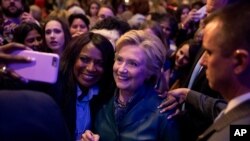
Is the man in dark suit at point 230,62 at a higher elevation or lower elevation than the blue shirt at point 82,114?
higher

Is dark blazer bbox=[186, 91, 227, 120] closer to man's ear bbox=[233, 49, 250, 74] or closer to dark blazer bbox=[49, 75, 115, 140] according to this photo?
dark blazer bbox=[49, 75, 115, 140]

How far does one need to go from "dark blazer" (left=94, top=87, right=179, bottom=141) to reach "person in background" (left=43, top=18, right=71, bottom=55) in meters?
1.35

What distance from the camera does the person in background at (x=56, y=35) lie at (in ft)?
10.9

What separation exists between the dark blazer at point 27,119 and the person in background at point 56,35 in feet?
7.27

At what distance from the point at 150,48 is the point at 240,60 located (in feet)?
2.84

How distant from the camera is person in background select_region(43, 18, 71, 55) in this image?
10.9ft

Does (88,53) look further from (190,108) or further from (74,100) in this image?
(190,108)

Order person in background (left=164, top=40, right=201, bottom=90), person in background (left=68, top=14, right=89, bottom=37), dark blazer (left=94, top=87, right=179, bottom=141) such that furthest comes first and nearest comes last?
person in background (left=68, top=14, right=89, bottom=37) < person in background (left=164, top=40, right=201, bottom=90) < dark blazer (left=94, top=87, right=179, bottom=141)

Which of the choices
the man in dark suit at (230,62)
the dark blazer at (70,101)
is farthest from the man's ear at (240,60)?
the dark blazer at (70,101)

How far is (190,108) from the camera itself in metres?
2.08

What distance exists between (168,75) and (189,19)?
1.12m

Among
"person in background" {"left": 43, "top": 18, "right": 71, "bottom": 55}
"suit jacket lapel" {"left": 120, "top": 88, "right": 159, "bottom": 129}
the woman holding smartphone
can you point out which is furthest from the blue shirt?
"person in background" {"left": 43, "top": 18, "right": 71, "bottom": 55}

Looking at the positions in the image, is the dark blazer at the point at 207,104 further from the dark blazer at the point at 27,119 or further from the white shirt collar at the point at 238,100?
the dark blazer at the point at 27,119

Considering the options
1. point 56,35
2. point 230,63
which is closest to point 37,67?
point 230,63
